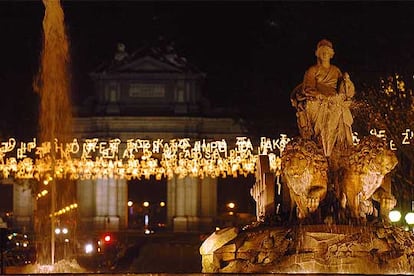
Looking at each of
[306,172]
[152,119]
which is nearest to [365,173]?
[306,172]

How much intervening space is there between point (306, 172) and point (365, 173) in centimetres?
124

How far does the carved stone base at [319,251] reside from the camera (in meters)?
24.4

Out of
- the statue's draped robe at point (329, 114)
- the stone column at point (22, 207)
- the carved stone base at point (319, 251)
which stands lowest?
the carved stone base at point (319, 251)

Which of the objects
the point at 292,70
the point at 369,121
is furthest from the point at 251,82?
the point at 369,121

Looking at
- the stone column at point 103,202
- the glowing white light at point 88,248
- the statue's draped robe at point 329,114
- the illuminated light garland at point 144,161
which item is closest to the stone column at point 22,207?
the stone column at point 103,202

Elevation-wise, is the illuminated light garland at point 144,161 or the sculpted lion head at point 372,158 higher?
the illuminated light garland at point 144,161

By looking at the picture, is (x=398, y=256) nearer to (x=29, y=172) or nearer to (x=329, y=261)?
(x=329, y=261)

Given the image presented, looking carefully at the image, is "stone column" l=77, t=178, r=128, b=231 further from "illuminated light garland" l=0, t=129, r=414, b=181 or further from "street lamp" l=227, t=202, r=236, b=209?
"illuminated light garland" l=0, t=129, r=414, b=181

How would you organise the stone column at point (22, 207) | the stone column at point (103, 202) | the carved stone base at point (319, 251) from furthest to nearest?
the stone column at point (103, 202) < the stone column at point (22, 207) < the carved stone base at point (319, 251)

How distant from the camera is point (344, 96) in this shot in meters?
26.3

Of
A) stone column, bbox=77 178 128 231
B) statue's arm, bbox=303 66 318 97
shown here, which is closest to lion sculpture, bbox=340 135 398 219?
statue's arm, bbox=303 66 318 97

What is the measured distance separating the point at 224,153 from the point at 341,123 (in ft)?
152

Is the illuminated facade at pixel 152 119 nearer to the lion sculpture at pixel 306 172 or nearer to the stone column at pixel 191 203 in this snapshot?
the stone column at pixel 191 203

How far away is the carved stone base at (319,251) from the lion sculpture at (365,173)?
844 millimetres
